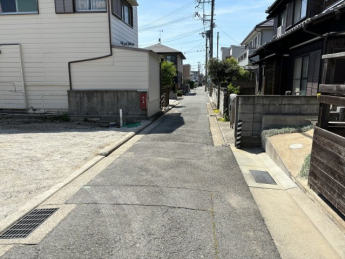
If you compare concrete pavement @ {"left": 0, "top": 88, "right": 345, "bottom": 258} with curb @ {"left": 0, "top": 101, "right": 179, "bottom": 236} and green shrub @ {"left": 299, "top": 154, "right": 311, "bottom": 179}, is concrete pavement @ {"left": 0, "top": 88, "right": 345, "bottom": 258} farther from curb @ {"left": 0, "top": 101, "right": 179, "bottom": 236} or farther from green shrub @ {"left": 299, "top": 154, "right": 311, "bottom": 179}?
green shrub @ {"left": 299, "top": 154, "right": 311, "bottom": 179}

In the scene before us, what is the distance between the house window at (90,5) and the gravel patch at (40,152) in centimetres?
575

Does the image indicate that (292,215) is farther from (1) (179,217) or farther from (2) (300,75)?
(2) (300,75)

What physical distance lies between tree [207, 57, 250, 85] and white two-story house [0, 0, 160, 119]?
12174 mm

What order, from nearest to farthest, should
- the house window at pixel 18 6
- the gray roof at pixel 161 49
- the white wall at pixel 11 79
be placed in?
the house window at pixel 18 6
the white wall at pixel 11 79
the gray roof at pixel 161 49

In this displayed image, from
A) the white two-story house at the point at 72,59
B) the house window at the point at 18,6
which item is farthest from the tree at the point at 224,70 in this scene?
the house window at the point at 18,6

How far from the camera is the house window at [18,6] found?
1255 centimetres

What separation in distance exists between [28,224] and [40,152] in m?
3.85

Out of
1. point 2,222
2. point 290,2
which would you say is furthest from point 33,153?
point 290,2

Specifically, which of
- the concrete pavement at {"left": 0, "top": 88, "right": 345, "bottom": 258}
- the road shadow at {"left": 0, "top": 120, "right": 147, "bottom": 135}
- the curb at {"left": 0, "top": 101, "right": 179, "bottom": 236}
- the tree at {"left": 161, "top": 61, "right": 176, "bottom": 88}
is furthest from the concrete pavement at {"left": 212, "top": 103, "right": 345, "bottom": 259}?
the tree at {"left": 161, "top": 61, "right": 176, "bottom": 88}

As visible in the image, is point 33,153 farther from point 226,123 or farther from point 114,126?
point 226,123

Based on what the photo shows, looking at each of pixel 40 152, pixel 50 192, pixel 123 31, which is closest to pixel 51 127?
pixel 40 152

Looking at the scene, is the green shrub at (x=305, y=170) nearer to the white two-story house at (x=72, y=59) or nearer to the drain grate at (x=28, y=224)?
the drain grate at (x=28, y=224)

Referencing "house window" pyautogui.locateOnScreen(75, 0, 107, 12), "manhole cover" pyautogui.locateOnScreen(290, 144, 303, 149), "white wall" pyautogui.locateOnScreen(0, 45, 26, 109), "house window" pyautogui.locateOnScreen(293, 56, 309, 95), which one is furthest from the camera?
"white wall" pyautogui.locateOnScreen(0, 45, 26, 109)

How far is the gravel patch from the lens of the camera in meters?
4.50
